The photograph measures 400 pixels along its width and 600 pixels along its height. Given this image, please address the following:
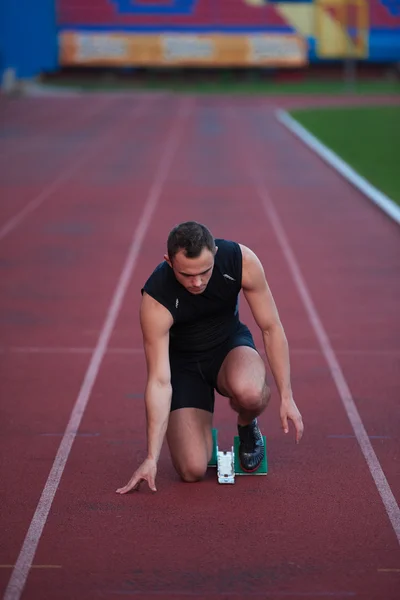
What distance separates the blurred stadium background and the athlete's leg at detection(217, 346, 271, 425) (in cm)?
4959

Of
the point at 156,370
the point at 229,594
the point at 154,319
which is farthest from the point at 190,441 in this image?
the point at 229,594

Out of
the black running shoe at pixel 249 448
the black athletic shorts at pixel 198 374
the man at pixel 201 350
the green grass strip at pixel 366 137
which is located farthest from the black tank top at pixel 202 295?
the green grass strip at pixel 366 137

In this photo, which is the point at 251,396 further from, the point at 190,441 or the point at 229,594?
the point at 229,594

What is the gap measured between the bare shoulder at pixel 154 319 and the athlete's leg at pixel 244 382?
0.44 m

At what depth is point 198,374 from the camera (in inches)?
225

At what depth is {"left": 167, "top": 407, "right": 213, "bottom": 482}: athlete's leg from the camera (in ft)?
17.6

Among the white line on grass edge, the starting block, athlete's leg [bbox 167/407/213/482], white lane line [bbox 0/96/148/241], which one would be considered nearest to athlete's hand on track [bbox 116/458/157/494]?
athlete's leg [bbox 167/407/213/482]

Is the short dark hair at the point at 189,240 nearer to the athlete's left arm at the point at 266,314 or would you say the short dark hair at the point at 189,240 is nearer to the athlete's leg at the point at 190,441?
the athlete's left arm at the point at 266,314

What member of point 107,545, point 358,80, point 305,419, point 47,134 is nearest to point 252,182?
point 47,134

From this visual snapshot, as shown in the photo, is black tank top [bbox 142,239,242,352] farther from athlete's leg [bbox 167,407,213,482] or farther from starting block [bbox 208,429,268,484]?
starting block [bbox 208,429,268,484]

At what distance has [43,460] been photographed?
578cm

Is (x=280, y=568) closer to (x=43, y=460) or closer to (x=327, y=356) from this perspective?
(x=43, y=460)

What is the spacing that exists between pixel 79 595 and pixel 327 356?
4119mm

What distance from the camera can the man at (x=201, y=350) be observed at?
493 cm
